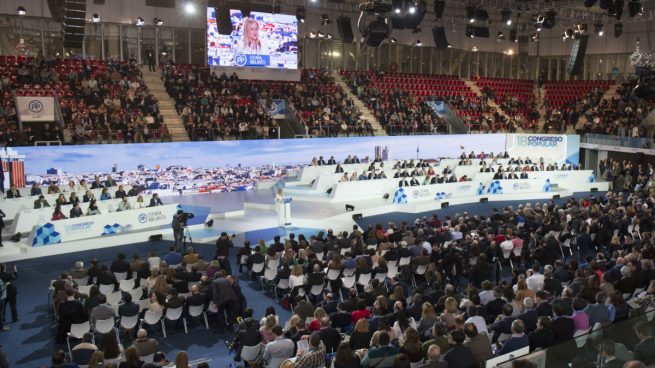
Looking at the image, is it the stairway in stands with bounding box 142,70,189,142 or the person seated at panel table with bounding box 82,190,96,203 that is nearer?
the person seated at panel table with bounding box 82,190,96,203

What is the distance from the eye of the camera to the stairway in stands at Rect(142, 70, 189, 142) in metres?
24.5

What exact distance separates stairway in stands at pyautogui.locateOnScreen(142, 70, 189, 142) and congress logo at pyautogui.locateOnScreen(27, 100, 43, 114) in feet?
15.8

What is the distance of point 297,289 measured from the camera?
11508 millimetres

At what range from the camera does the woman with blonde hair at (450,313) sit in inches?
330

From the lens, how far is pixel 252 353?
8.30 metres

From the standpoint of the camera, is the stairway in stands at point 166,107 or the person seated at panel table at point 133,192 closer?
the person seated at panel table at point 133,192

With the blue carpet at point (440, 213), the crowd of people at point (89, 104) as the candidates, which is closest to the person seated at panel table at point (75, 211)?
the crowd of people at point (89, 104)

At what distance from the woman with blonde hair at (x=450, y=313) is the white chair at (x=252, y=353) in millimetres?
2602

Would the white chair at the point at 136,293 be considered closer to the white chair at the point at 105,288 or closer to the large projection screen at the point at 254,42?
the white chair at the point at 105,288

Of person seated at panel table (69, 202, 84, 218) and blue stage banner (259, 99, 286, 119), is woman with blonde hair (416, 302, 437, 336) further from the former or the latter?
blue stage banner (259, 99, 286, 119)

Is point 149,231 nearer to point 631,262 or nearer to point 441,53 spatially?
point 631,262

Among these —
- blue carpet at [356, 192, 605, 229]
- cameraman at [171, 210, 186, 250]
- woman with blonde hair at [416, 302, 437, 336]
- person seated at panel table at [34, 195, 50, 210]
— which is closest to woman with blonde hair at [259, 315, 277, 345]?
woman with blonde hair at [416, 302, 437, 336]

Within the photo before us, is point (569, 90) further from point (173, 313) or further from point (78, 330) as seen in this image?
point (78, 330)

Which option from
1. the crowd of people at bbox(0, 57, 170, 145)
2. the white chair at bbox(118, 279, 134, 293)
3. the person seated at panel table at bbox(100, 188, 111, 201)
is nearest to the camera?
the white chair at bbox(118, 279, 134, 293)
